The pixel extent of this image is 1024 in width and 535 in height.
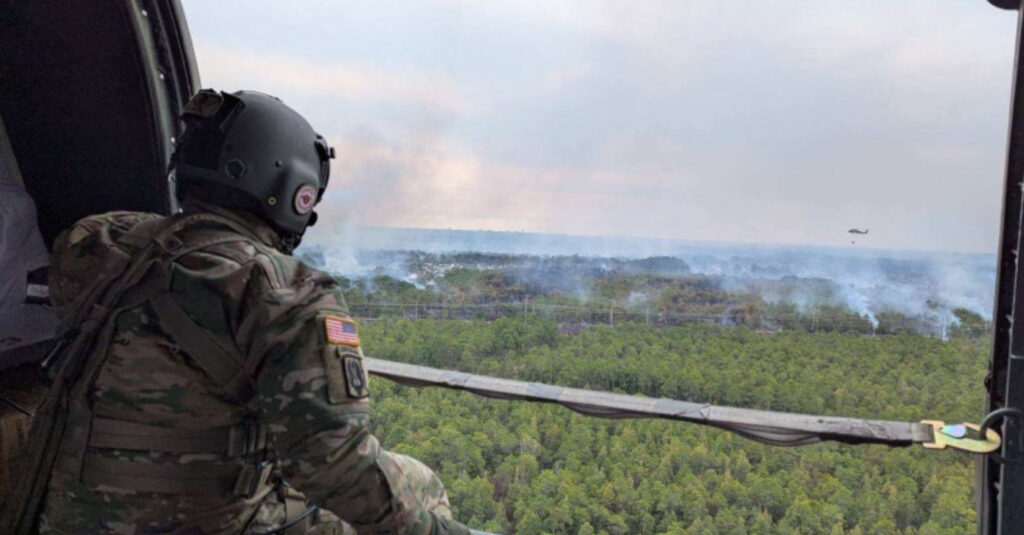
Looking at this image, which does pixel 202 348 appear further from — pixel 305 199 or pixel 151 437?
pixel 305 199

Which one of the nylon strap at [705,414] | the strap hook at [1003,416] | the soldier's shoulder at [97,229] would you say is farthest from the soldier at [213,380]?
the strap hook at [1003,416]

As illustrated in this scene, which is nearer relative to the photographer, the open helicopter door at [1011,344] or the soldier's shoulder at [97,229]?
the soldier's shoulder at [97,229]

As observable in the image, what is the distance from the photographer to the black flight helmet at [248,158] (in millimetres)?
1599

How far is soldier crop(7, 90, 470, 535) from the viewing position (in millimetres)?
1349

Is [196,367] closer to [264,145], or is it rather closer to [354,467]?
[354,467]

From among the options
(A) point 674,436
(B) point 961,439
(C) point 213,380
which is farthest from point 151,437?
(A) point 674,436

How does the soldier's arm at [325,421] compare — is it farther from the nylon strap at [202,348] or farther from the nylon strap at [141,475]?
the nylon strap at [141,475]

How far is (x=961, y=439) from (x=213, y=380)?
6.86 ft

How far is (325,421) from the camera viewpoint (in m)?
1.32

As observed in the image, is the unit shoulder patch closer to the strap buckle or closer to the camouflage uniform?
the camouflage uniform

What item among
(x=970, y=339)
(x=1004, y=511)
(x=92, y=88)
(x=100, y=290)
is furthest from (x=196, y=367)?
(x=970, y=339)

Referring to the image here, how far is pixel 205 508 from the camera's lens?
4.98 feet

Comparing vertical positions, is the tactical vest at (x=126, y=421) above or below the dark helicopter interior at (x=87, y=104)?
below

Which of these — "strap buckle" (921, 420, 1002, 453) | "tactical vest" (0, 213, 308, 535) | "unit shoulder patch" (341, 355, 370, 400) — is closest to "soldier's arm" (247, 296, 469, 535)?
"unit shoulder patch" (341, 355, 370, 400)
